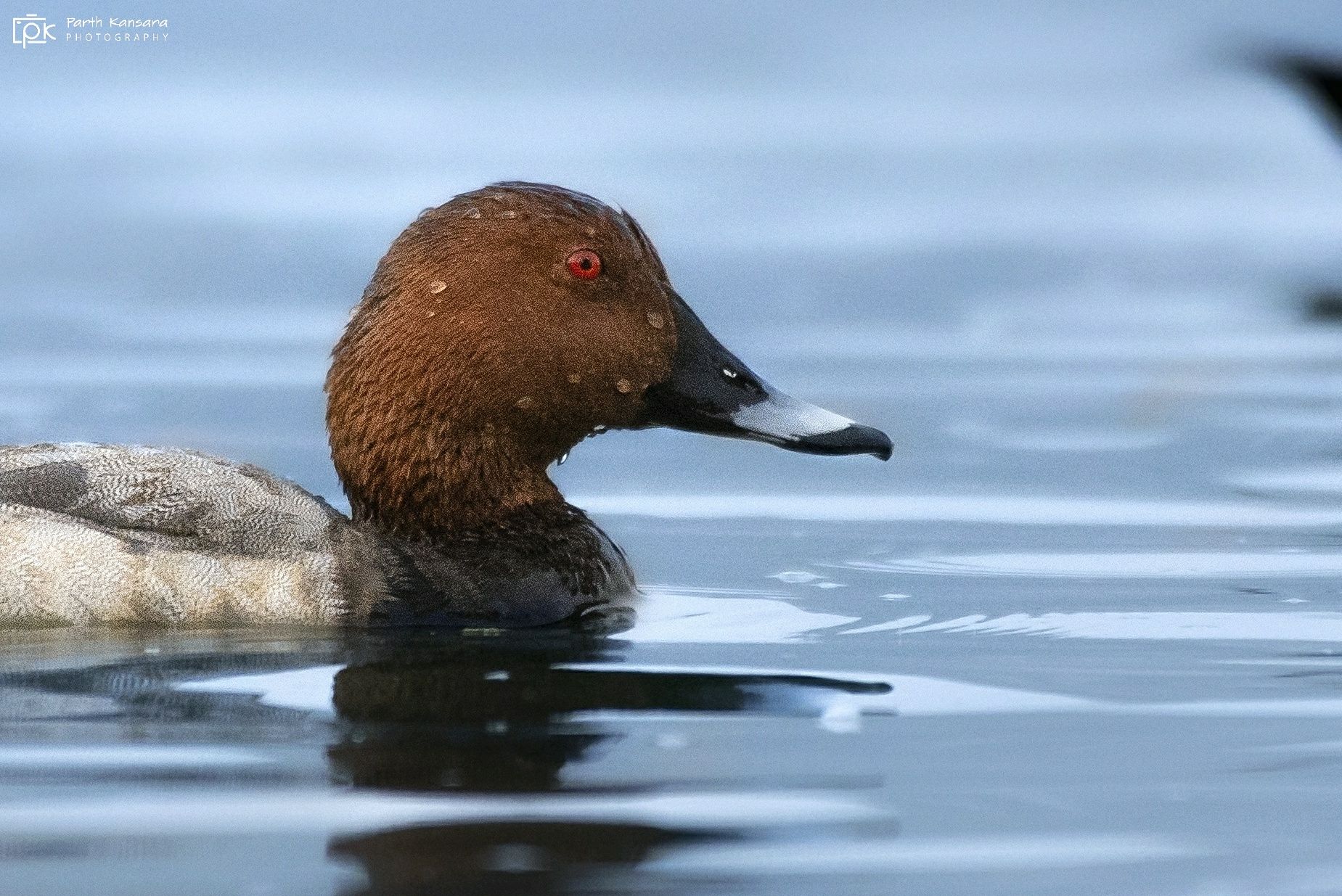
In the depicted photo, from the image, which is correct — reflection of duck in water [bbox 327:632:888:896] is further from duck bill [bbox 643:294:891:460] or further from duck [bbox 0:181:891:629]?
duck bill [bbox 643:294:891:460]

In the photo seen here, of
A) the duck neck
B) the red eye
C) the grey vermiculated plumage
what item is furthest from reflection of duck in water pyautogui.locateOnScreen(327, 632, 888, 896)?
the red eye

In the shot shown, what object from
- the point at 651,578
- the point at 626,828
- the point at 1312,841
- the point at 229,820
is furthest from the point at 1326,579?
the point at 229,820

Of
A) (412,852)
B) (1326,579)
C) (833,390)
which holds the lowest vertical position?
(412,852)

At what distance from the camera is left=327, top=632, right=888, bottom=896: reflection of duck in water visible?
15.4 ft

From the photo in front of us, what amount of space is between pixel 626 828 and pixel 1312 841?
4.31ft

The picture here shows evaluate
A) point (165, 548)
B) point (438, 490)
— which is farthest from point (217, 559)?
point (438, 490)

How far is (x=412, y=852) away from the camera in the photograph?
15.6 ft

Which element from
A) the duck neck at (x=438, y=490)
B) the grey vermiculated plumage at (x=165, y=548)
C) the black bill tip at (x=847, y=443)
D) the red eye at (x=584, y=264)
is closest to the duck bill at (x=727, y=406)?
the black bill tip at (x=847, y=443)

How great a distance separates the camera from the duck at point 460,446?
693cm

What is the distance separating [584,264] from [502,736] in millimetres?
2001

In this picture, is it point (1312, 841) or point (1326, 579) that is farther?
point (1326, 579)

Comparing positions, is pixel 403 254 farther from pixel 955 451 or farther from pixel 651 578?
pixel 955 451

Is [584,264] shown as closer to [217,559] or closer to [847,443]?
[847,443]

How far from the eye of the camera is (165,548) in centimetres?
688
